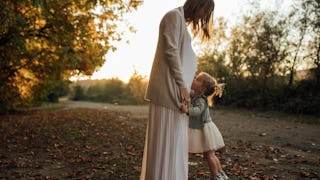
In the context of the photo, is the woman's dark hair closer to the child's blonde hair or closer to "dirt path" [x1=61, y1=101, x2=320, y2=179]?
the child's blonde hair

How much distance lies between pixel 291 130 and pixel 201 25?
9.92m

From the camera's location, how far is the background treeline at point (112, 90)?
29.7 m

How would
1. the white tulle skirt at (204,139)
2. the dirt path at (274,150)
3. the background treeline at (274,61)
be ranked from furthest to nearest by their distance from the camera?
the background treeline at (274,61) < the dirt path at (274,150) < the white tulle skirt at (204,139)

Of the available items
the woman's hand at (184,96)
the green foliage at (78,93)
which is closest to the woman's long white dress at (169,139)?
the woman's hand at (184,96)

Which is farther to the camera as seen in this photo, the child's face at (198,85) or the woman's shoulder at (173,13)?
the child's face at (198,85)

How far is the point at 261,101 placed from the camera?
2031 centimetres

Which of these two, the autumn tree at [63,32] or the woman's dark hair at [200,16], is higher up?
the autumn tree at [63,32]

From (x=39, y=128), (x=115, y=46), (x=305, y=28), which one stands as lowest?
(x=39, y=128)

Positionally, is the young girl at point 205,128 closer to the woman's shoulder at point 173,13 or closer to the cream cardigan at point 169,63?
the cream cardigan at point 169,63

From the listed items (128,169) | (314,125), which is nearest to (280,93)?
(314,125)

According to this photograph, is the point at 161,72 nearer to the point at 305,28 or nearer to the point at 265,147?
the point at 265,147

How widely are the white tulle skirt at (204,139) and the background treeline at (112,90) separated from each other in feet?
81.7

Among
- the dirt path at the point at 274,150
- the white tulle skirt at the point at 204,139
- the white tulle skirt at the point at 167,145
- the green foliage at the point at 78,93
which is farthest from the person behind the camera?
the green foliage at the point at 78,93

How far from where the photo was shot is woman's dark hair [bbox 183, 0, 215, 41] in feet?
9.89
